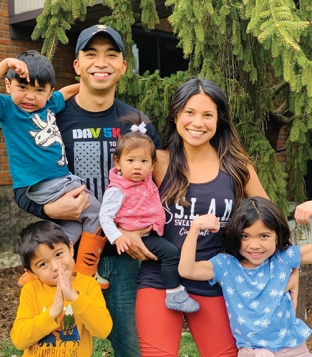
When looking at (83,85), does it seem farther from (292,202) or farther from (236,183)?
(292,202)

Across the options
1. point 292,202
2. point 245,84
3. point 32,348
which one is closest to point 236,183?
point 32,348

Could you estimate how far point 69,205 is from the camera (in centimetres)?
271

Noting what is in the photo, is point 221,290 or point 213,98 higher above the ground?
point 213,98

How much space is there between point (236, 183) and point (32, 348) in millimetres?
1266

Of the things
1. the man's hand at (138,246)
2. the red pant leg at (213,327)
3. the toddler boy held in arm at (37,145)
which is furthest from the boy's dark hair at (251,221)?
the toddler boy held in arm at (37,145)

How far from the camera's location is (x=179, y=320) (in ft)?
8.70

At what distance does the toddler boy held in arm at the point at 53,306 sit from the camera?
241 centimetres

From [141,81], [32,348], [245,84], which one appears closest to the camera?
[32,348]

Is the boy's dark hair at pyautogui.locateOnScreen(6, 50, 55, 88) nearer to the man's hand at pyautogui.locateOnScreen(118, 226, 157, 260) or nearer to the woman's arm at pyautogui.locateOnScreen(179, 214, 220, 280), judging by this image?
the man's hand at pyautogui.locateOnScreen(118, 226, 157, 260)

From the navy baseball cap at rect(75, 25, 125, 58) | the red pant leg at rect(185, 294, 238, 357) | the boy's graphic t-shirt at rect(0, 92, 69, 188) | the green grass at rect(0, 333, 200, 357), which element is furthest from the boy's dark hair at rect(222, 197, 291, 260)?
the green grass at rect(0, 333, 200, 357)

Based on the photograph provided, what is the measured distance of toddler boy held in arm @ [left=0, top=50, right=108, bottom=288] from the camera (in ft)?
9.00

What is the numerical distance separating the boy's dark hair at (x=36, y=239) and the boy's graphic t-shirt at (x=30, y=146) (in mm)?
282

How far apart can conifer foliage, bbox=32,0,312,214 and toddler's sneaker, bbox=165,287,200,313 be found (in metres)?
1.43

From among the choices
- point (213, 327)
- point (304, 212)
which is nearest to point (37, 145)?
point (213, 327)
